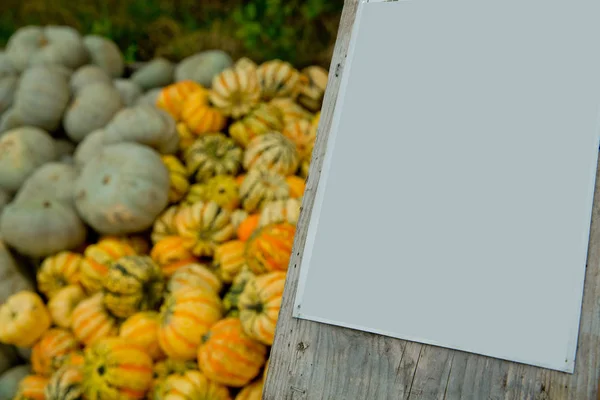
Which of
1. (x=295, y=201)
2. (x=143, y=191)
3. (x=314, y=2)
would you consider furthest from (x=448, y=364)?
(x=314, y=2)

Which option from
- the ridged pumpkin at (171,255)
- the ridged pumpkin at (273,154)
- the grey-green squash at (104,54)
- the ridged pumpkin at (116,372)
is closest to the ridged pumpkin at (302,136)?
the ridged pumpkin at (273,154)

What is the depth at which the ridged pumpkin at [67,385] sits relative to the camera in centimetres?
230

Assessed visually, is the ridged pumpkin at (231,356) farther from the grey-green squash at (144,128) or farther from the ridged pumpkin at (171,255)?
the grey-green squash at (144,128)

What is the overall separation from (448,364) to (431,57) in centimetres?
72

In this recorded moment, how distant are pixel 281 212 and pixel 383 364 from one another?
144 centimetres

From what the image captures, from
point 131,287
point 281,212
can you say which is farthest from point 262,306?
point 131,287

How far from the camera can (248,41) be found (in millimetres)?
4117

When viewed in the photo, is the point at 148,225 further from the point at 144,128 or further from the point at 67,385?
the point at 67,385

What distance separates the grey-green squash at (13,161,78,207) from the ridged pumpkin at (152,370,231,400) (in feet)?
5.07

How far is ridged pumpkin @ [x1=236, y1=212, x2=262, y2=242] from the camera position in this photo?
107 inches

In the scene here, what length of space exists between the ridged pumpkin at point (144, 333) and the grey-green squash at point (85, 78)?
6.95ft

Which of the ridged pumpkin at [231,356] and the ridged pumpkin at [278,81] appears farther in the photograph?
the ridged pumpkin at [278,81]

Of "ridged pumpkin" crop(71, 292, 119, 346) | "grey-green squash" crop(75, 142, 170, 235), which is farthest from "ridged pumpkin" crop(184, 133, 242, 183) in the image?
"ridged pumpkin" crop(71, 292, 119, 346)

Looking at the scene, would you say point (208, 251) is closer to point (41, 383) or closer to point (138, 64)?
point (41, 383)
